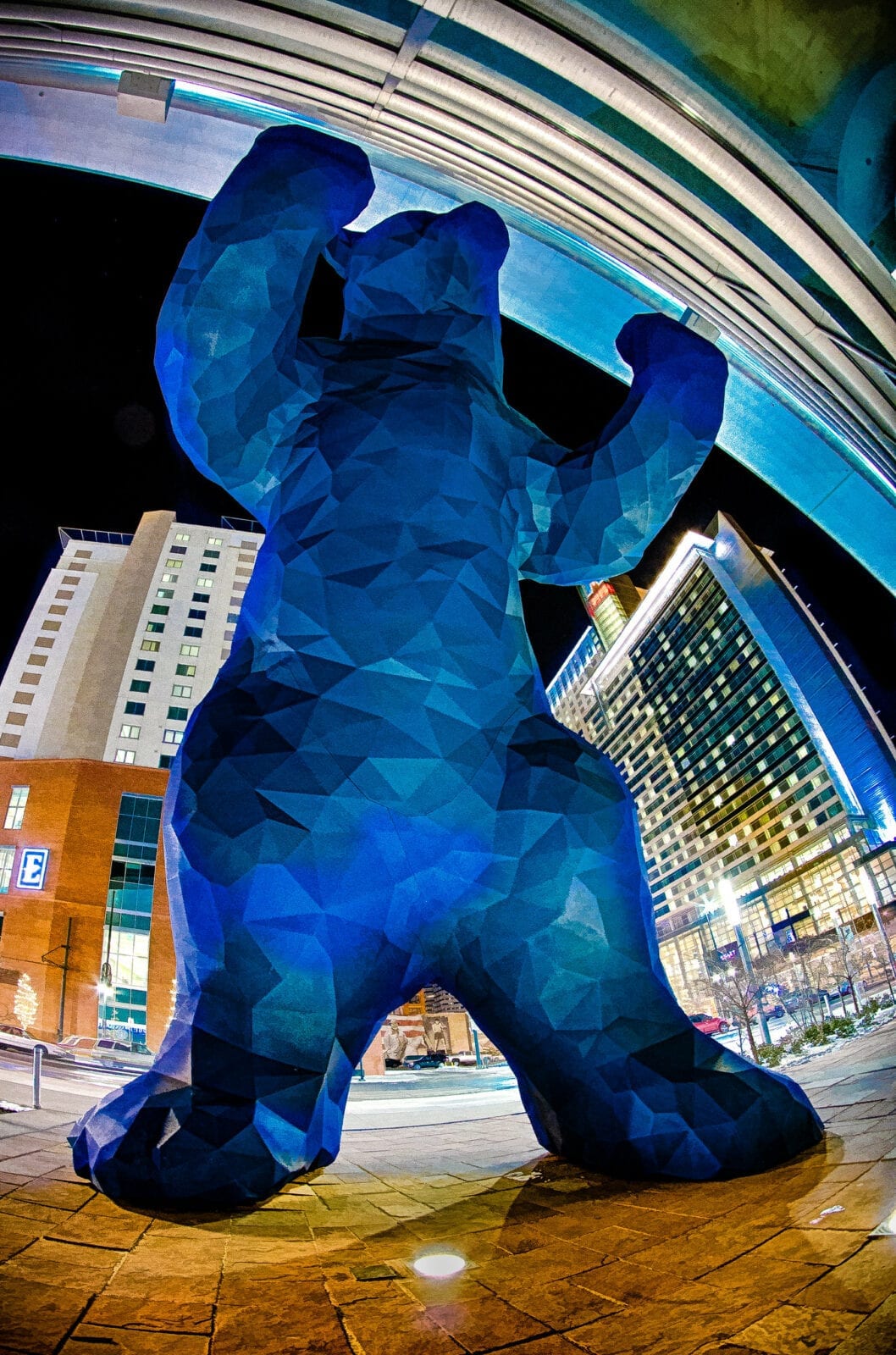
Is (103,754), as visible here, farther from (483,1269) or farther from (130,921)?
(483,1269)

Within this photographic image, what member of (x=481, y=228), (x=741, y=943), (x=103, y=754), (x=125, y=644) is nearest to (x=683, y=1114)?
(x=481, y=228)

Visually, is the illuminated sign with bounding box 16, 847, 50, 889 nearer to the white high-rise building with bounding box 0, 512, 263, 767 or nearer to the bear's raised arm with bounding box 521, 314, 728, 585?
the white high-rise building with bounding box 0, 512, 263, 767

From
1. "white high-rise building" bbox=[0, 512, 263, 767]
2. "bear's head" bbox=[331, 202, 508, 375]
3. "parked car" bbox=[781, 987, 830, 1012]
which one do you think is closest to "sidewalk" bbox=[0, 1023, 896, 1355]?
"bear's head" bbox=[331, 202, 508, 375]

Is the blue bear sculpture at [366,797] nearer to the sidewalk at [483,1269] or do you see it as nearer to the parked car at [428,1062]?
the sidewalk at [483,1269]

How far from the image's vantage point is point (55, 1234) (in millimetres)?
948

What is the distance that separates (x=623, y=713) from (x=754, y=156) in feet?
199

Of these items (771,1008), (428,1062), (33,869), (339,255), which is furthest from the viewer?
(771,1008)

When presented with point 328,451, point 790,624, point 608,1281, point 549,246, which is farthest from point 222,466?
point 790,624

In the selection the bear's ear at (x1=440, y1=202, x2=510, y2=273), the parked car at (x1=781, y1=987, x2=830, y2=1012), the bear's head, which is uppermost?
the bear's ear at (x1=440, y1=202, x2=510, y2=273)

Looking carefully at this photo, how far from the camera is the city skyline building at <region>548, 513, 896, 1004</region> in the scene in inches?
1585

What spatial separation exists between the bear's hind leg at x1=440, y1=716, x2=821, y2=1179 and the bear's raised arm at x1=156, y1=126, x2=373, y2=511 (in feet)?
4.55

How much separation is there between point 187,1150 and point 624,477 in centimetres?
227

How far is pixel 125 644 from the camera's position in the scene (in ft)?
82.2

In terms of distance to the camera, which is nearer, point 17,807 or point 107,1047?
point 107,1047
